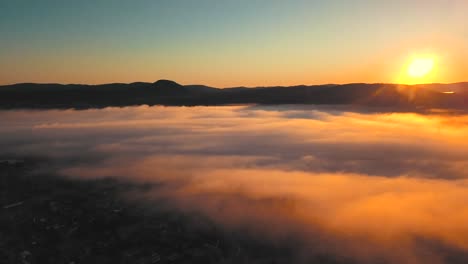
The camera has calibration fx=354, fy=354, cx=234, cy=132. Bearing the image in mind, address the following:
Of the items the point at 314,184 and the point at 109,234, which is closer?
the point at 109,234

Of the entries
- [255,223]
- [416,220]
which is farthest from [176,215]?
[416,220]

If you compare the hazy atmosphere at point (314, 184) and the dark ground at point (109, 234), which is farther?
the hazy atmosphere at point (314, 184)

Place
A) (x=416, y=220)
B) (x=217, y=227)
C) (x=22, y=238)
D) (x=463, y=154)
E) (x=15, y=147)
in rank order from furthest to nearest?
1. (x=15, y=147)
2. (x=463, y=154)
3. (x=416, y=220)
4. (x=217, y=227)
5. (x=22, y=238)

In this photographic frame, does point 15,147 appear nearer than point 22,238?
No

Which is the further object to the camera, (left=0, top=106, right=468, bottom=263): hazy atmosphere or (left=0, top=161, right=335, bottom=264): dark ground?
(left=0, top=106, right=468, bottom=263): hazy atmosphere

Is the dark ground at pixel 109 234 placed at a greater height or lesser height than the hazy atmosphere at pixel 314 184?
greater

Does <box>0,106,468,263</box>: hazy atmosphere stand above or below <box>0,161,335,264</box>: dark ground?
below

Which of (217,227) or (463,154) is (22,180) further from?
(463,154)

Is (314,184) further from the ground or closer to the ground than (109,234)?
closer to the ground
